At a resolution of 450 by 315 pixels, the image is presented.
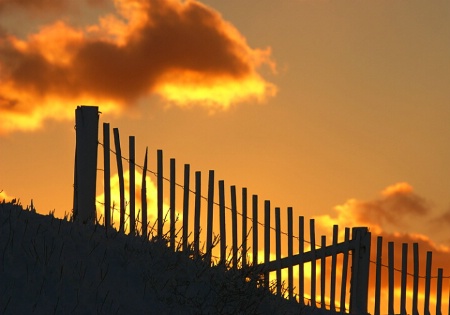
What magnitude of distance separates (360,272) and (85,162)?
4.83 m

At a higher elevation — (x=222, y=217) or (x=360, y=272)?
(x=222, y=217)

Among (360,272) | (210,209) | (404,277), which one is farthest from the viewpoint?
(404,277)

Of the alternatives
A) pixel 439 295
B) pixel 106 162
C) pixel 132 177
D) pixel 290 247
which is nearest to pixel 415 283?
pixel 439 295

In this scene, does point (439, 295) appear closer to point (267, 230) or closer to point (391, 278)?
point (391, 278)

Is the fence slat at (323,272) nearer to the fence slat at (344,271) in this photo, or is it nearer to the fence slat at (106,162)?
the fence slat at (344,271)

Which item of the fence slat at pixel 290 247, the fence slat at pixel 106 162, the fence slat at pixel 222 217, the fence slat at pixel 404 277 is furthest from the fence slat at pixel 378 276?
the fence slat at pixel 106 162

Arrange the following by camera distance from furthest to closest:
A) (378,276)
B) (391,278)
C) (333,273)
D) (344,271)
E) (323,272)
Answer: (391,278)
(378,276)
(344,271)
(333,273)
(323,272)

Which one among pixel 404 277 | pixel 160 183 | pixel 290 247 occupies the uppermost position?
pixel 160 183

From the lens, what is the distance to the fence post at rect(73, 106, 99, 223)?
10.6 m

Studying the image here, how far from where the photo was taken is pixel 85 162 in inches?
422

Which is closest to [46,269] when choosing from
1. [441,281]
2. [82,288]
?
[82,288]

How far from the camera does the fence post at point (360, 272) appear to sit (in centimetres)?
1285

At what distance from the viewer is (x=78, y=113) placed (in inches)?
430

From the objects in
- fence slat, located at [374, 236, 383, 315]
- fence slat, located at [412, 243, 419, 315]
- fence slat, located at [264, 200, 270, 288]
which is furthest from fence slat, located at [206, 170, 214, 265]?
fence slat, located at [412, 243, 419, 315]
